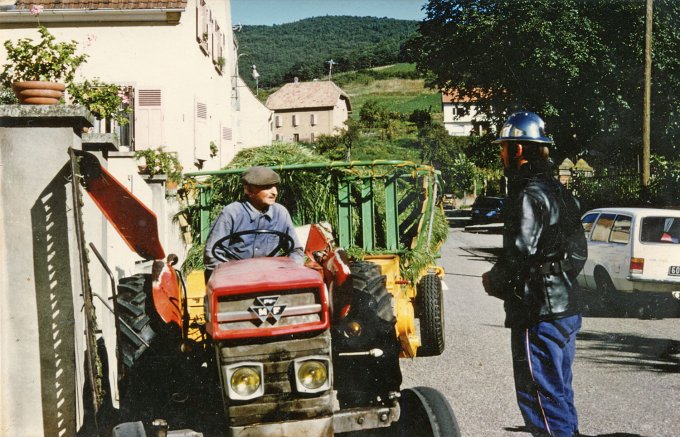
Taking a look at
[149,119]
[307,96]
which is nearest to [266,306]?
[149,119]

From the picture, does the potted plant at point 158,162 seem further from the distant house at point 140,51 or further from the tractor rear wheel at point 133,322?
the tractor rear wheel at point 133,322

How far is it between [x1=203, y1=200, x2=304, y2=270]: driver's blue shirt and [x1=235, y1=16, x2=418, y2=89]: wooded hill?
11417cm

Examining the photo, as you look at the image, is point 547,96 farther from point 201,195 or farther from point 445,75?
point 201,195

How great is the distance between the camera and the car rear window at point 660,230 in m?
11.9

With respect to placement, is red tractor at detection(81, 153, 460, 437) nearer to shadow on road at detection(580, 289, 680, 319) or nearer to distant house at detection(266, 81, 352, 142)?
shadow on road at detection(580, 289, 680, 319)

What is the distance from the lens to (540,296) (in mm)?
4379

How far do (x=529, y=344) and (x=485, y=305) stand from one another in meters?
9.23

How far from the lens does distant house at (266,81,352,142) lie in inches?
3711

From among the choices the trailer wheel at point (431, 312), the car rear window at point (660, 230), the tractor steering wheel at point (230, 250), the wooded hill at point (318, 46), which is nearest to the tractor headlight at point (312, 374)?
the tractor steering wheel at point (230, 250)

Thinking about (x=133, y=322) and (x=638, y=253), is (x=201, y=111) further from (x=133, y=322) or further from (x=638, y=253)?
(x=133, y=322)

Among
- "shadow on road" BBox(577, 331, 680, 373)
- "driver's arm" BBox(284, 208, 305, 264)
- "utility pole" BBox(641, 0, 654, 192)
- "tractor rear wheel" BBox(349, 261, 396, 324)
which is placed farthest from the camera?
"utility pole" BBox(641, 0, 654, 192)

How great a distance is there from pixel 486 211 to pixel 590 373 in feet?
114

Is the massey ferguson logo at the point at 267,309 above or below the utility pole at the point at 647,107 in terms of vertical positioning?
below

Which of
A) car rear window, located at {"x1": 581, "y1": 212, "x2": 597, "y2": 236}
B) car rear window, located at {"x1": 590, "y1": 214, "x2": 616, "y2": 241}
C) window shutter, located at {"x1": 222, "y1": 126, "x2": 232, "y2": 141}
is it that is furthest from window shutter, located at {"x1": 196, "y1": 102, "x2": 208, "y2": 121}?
car rear window, located at {"x1": 590, "y1": 214, "x2": 616, "y2": 241}
